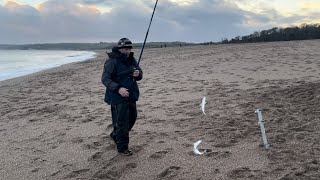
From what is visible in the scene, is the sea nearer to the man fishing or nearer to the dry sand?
the dry sand

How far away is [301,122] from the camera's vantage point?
7.51 metres

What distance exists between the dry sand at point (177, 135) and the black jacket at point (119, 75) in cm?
87

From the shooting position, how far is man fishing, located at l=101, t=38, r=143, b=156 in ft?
21.5

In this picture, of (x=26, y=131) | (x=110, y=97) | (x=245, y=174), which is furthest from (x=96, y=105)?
(x=245, y=174)

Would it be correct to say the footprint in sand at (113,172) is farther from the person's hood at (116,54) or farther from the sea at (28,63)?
the sea at (28,63)

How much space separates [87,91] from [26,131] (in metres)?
5.87

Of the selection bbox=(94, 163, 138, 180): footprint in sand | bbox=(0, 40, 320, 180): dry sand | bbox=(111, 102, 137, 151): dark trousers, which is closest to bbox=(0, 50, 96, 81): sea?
bbox=(0, 40, 320, 180): dry sand

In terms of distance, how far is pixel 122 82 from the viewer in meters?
6.62

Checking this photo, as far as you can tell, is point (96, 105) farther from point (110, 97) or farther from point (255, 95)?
point (110, 97)

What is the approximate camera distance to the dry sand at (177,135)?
5.79 m

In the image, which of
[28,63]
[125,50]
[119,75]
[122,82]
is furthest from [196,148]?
[28,63]

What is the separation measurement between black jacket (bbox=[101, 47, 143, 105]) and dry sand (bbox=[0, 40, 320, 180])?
2.85 feet

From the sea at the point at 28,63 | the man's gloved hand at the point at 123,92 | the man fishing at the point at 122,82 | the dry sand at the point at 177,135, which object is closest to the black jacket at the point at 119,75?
the man fishing at the point at 122,82

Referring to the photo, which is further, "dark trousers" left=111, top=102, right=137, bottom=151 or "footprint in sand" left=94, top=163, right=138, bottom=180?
"dark trousers" left=111, top=102, right=137, bottom=151
